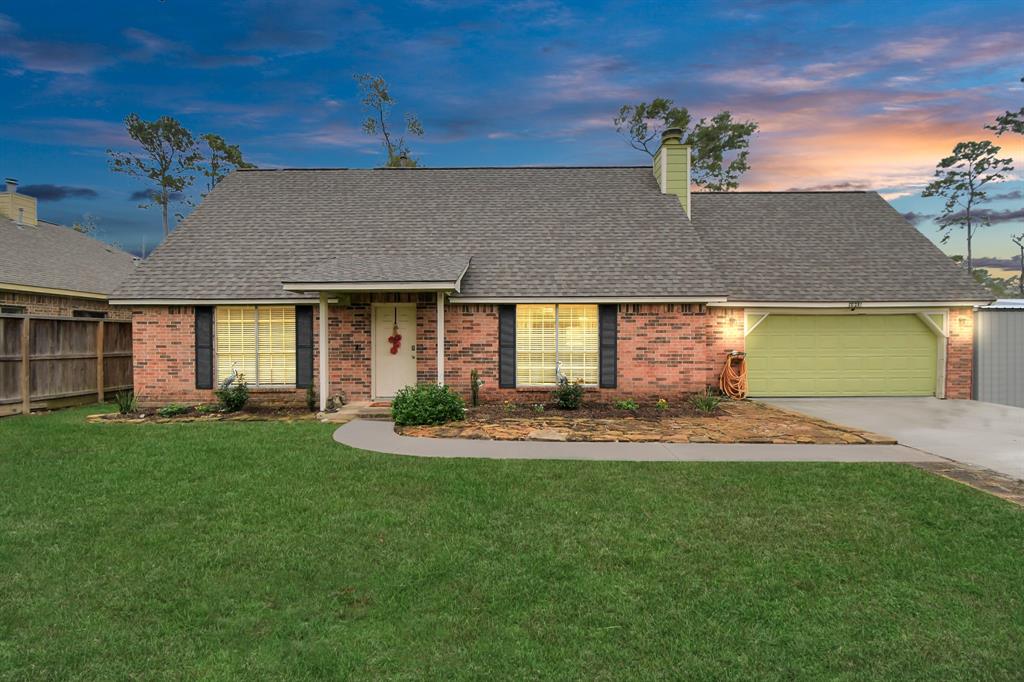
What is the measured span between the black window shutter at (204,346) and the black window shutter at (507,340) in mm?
6933

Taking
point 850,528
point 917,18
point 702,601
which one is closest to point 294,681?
point 702,601

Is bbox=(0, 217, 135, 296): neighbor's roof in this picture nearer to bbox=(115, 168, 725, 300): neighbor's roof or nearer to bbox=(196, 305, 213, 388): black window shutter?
bbox=(115, 168, 725, 300): neighbor's roof

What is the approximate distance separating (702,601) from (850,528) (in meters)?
2.27

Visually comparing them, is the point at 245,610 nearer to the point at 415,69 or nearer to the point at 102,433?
the point at 102,433

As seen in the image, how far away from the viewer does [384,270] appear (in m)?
11.3

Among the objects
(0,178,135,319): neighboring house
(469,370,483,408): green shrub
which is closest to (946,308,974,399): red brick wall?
(469,370,483,408): green shrub

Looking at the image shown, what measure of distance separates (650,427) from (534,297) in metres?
4.14

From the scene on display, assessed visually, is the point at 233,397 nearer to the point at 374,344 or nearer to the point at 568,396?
the point at 374,344

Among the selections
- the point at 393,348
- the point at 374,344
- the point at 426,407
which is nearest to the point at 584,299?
the point at 426,407

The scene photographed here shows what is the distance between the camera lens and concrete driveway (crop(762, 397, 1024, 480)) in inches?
294

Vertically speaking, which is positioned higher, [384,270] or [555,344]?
[384,270]

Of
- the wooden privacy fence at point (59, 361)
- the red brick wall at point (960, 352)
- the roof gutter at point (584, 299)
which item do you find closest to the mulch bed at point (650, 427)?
the roof gutter at point (584, 299)

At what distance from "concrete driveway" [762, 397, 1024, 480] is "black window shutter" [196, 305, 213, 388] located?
532 inches

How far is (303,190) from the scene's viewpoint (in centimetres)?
1544
